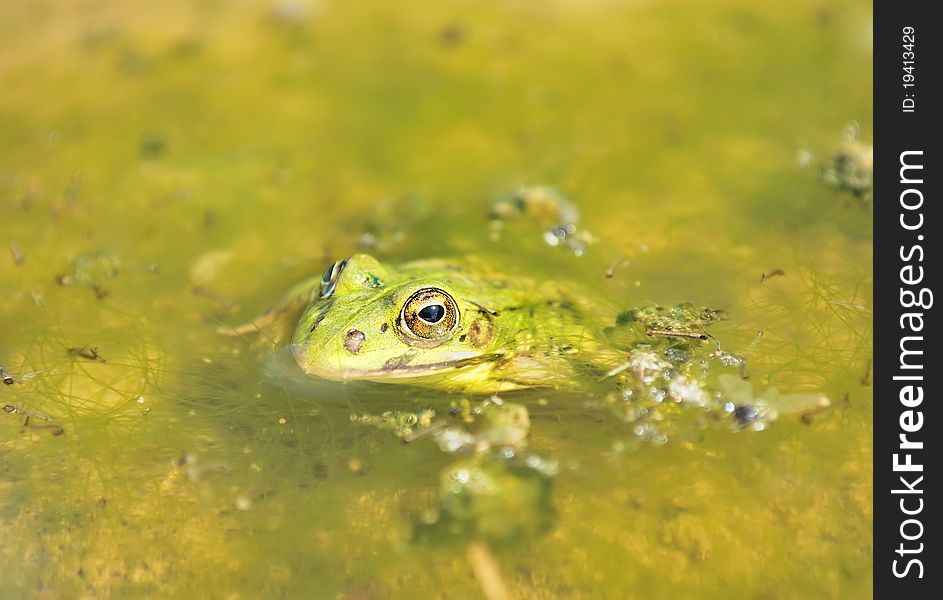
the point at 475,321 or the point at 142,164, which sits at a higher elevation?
the point at 142,164

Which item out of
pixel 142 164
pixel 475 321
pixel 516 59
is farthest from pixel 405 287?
pixel 516 59

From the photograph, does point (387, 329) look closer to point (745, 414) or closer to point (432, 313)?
point (432, 313)

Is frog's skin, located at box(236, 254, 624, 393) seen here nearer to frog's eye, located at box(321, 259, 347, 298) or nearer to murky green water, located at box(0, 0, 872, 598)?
frog's eye, located at box(321, 259, 347, 298)

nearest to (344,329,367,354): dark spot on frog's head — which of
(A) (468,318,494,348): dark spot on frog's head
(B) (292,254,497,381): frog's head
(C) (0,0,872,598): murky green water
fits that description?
(B) (292,254,497,381): frog's head

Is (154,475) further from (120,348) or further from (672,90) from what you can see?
(672,90)

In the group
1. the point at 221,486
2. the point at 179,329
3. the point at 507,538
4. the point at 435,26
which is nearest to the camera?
the point at 507,538

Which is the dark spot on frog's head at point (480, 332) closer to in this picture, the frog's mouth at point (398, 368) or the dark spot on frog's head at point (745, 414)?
the frog's mouth at point (398, 368)

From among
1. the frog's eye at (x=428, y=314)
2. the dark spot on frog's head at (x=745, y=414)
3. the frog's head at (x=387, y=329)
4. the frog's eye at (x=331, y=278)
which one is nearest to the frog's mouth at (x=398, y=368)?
the frog's head at (x=387, y=329)
